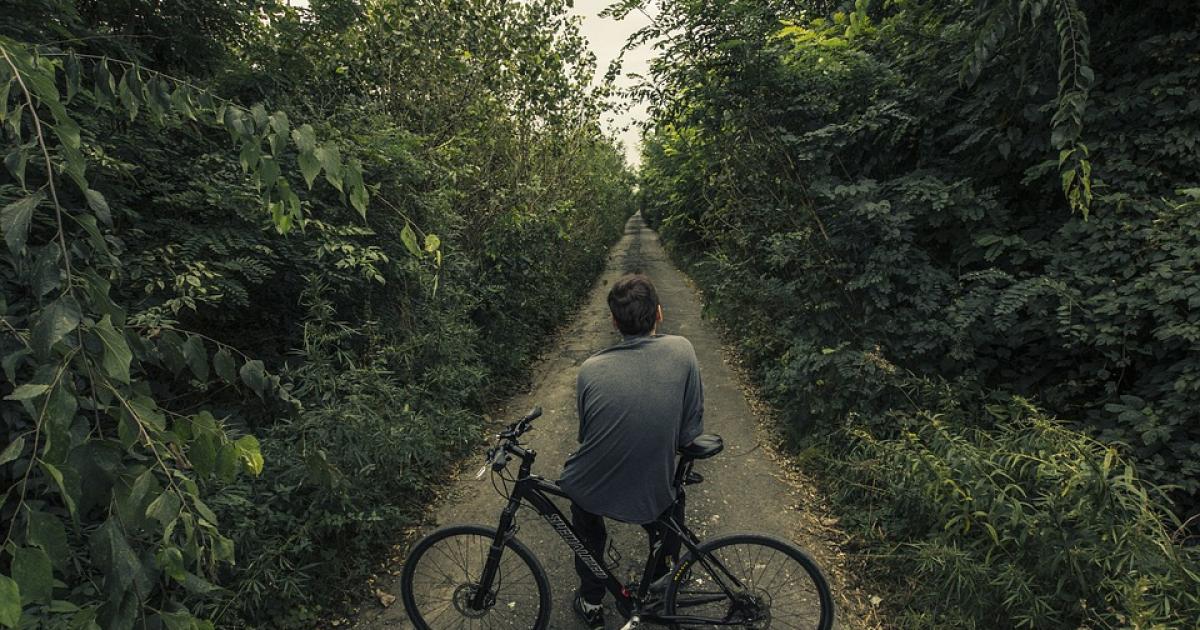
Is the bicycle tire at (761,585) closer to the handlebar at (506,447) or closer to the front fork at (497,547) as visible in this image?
the front fork at (497,547)

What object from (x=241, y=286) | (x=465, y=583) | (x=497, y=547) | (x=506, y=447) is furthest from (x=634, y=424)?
(x=241, y=286)

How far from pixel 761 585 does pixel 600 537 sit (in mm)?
824

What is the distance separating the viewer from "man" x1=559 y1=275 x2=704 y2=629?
85.4 inches

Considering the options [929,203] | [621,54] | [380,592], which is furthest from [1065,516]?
[621,54]

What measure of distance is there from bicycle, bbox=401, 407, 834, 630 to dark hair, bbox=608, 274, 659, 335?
58 centimetres

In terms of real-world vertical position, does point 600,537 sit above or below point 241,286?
below

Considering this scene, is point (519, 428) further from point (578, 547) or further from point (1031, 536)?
point (1031, 536)

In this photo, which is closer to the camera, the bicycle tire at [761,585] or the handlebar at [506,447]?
the handlebar at [506,447]

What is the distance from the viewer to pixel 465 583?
2.62 m

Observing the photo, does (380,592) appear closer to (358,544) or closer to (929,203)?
(358,544)

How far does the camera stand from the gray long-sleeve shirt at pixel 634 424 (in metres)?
2.17

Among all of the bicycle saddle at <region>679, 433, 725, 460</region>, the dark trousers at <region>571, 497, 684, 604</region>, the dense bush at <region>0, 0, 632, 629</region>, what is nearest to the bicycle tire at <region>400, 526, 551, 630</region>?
the dark trousers at <region>571, 497, 684, 604</region>

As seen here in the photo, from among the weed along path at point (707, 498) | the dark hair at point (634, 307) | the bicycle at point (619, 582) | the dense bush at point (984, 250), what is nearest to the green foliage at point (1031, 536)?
the dense bush at point (984, 250)

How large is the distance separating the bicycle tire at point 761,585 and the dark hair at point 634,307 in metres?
1.05
